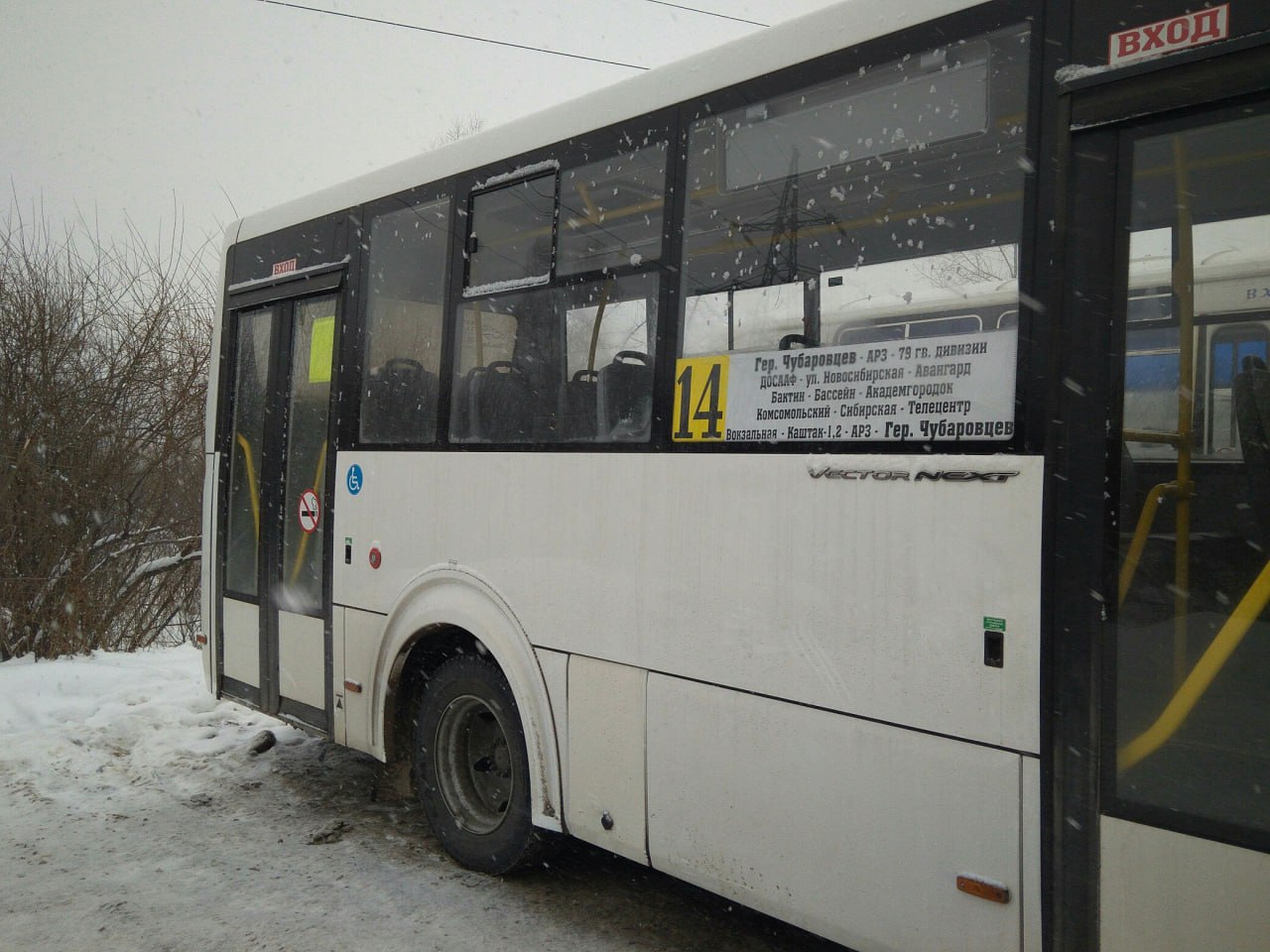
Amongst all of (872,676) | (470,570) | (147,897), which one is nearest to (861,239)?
(872,676)

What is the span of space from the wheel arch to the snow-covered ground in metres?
0.48

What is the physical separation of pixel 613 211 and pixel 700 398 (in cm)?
86

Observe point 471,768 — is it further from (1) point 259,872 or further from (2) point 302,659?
(2) point 302,659

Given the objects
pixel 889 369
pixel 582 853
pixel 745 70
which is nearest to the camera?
pixel 889 369

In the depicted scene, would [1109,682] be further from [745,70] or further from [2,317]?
[2,317]

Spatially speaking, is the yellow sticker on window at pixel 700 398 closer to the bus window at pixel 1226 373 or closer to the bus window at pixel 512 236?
the bus window at pixel 512 236

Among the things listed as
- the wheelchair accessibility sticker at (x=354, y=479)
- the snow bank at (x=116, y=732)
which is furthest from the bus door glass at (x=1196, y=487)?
the snow bank at (x=116, y=732)

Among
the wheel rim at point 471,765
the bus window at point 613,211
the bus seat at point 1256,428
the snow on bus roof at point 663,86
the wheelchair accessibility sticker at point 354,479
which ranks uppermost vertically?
the snow on bus roof at point 663,86

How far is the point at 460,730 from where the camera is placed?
4773mm

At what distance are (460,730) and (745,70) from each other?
3.04 metres

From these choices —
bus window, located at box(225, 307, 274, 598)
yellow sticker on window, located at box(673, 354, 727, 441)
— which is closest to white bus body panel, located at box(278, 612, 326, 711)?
bus window, located at box(225, 307, 274, 598)

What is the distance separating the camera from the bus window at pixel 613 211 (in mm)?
3744

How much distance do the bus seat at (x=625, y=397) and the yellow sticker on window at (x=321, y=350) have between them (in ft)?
6.92

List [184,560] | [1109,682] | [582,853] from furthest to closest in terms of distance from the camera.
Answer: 1. [184,560]
2. [582,853]
3. [1109,682]
